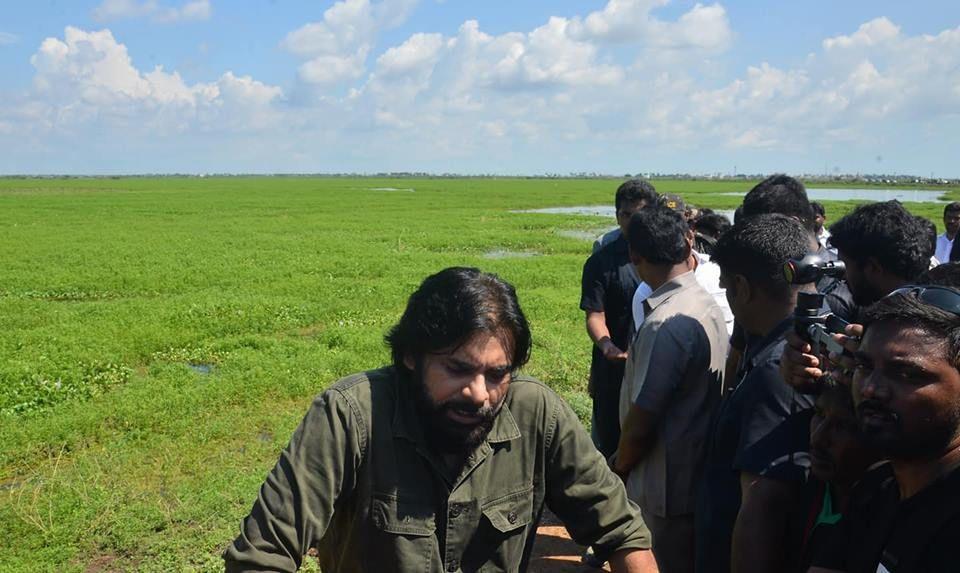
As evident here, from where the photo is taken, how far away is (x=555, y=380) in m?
8.85

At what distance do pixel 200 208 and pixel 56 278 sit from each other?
3160 cm

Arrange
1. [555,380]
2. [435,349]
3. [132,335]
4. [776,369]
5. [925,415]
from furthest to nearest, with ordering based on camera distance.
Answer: [132,335] → [555,380] → [776,369] → [435,349] → [925,415]

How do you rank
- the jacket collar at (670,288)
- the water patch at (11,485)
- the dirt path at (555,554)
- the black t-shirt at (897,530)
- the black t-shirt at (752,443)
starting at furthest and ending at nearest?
the water patch at (11,485)
the dirt path at (555,554)
the jacket collar at (670,288)
the black t-shirt at (752,443)
the black t-shirt at (897,530)

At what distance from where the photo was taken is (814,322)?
Result: 2.09 metres

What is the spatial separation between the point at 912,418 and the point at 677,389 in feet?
4.87

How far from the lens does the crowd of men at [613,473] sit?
169 cm

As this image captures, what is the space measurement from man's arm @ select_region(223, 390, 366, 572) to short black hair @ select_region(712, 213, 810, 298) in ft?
4.85

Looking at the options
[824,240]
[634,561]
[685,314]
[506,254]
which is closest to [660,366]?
[685,314]

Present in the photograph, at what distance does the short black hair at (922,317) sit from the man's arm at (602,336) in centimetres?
285

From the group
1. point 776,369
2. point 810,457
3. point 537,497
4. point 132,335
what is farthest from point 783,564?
point 132,335

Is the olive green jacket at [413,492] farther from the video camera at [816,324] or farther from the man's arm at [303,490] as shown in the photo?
the video camera at [816,324]

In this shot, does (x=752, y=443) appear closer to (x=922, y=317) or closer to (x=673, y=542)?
(x=922, y=317)

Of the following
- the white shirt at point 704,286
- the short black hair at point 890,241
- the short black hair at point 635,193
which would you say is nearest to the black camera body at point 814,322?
the short black hair at point 890,241

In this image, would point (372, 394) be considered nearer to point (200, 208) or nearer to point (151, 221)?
point (151, 221)
